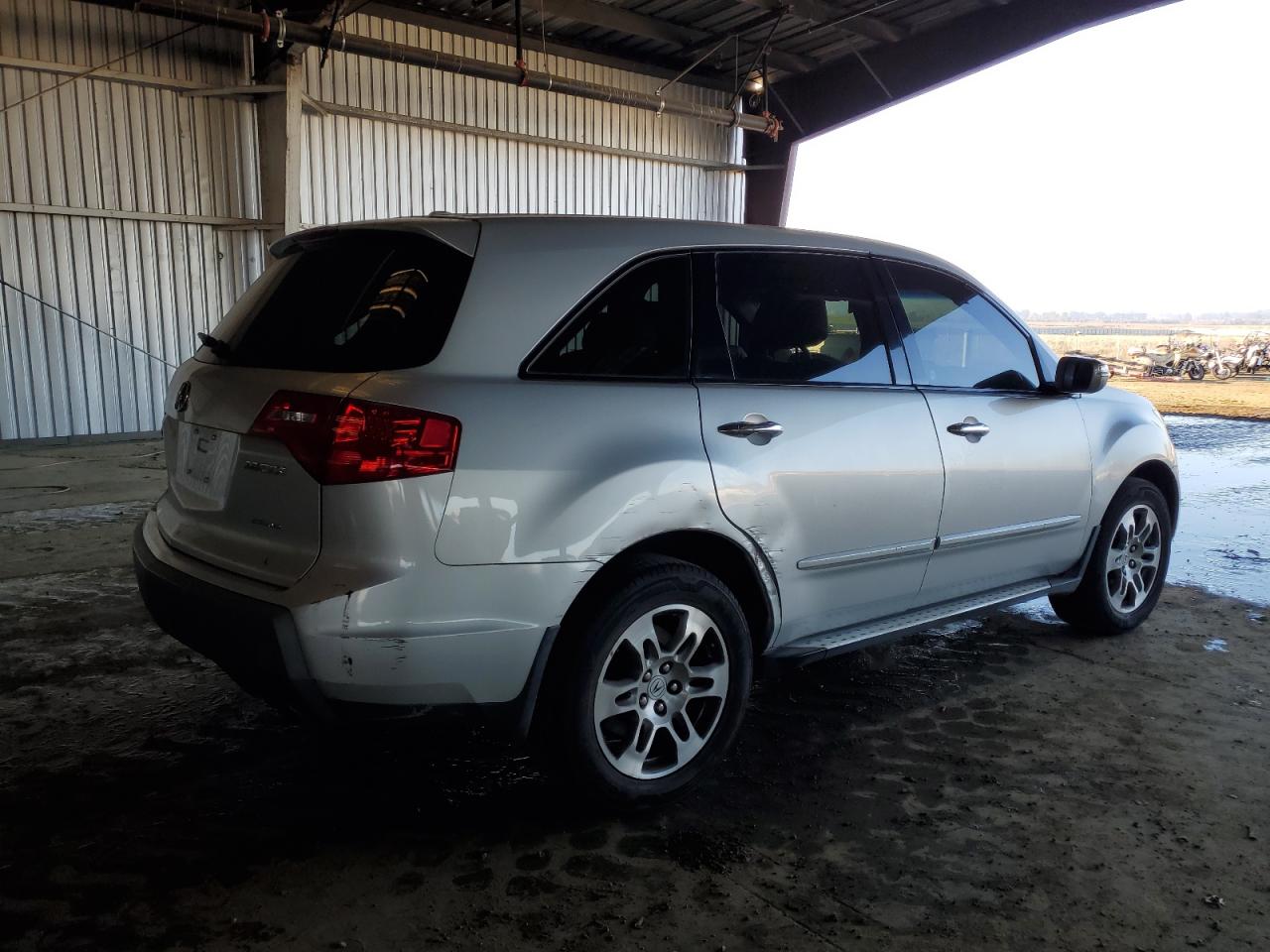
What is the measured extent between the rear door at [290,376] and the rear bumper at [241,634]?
9 centimetres

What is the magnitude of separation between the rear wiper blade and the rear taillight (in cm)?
69

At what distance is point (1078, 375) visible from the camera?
382cm

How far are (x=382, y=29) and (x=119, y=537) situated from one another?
8.15 m

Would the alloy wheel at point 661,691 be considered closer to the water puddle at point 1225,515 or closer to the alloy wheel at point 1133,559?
the alloy wheel at point 1133,559

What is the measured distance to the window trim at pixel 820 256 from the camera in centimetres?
291

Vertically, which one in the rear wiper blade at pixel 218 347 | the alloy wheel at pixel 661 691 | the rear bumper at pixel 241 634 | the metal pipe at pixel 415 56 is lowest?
the alloy wheel at pixel 661 691

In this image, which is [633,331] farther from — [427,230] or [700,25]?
[700,25]

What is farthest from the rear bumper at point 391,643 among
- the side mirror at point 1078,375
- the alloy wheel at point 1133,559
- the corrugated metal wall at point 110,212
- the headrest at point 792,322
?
the corrugated metal wall at point 110,212

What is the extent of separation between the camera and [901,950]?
216 cm

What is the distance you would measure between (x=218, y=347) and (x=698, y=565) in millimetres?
1570

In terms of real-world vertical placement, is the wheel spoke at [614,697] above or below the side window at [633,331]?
below

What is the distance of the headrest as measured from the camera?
3.08m

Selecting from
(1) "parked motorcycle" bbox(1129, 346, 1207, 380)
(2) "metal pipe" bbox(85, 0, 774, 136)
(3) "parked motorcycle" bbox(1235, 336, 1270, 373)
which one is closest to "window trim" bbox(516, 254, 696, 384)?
(2) "metal pipe" bbox(85, 0, 774, 136)

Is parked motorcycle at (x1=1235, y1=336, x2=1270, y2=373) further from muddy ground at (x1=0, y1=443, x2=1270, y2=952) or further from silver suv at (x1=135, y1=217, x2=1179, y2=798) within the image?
silver suv at (x1=135, y1=217, x2=1179, y2=798)
